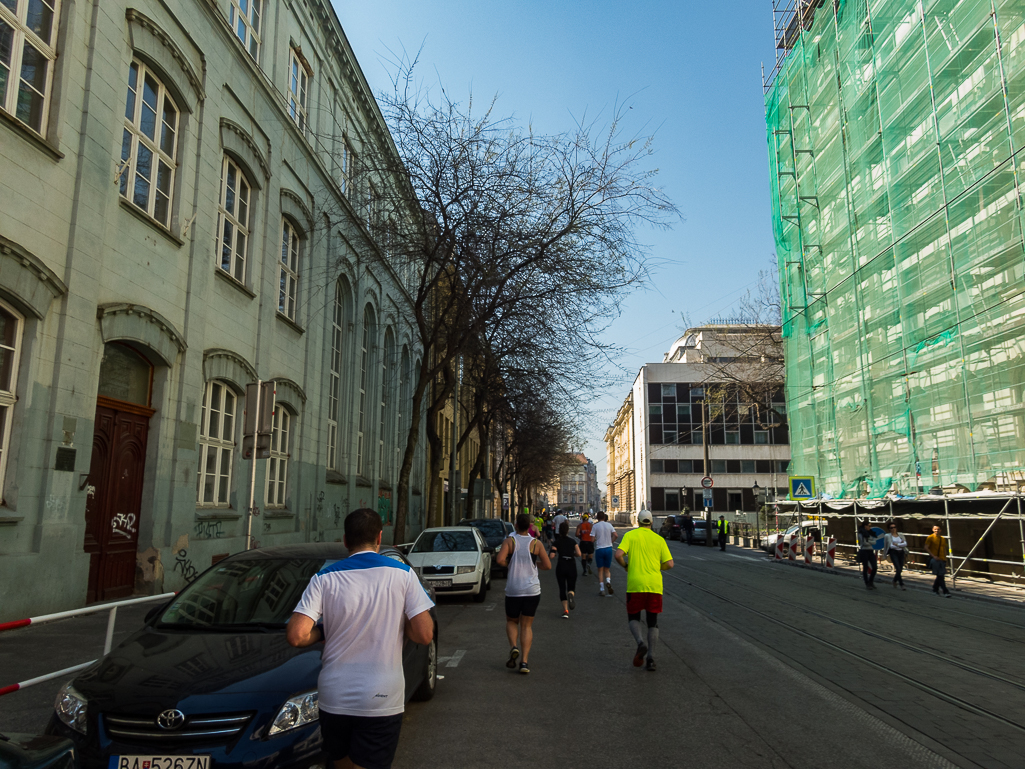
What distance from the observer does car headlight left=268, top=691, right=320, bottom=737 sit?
3.98 meters

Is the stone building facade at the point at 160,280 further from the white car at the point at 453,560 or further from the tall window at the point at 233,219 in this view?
the white car at the point at 453,560

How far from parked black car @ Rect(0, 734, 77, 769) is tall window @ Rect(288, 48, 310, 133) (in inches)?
703

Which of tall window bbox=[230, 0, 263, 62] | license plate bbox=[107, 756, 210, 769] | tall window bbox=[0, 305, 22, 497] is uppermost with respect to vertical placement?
tall window bbox=[230, 0, 263, 62]

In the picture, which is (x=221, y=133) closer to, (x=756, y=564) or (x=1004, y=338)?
(x=1004, y=338)

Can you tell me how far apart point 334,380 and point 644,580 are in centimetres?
1709

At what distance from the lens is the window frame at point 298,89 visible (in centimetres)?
1891

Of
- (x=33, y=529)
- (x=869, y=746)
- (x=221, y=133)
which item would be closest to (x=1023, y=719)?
(x=869, y=746)

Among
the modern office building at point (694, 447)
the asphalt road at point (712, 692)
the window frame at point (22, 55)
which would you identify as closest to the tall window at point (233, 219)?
the window frame at point (22, 55)

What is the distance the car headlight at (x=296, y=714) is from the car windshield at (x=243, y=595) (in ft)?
3.40

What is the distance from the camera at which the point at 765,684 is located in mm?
7203

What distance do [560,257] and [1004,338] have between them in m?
10.6

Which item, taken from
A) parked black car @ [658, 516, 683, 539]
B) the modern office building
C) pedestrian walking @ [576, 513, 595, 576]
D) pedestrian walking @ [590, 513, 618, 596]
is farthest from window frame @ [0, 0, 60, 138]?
the modern office building

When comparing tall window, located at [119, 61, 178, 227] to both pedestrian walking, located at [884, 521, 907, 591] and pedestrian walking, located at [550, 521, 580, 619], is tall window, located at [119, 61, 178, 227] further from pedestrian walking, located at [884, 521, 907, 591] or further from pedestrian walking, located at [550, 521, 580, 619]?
pedestrian walking, located at [884, 521, 907, 591]

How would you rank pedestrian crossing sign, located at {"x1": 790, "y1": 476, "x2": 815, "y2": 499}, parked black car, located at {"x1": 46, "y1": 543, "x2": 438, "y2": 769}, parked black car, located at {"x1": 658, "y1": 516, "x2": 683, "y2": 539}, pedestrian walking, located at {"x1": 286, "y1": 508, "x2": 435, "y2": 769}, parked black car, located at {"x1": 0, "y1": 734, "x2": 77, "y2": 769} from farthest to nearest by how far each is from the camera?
parked black car, located at {"x1": 658, "y1": 516, "x2": 683, "y2": 539} < pedestrian crossing sign, located at {"x1": 790, "y1": 476, "x2": 815, "y2": 499} < parked black car, located at {"x1": 46, "y1": 543, "x2": 438, "y2": 769} < pedestrian walking, located at {"x1": 286, "y1": 508, "x2": 435, "y2": 769} < parked black car, located at {"x1": 0, "y1": 734, "x2": 77, "y2": 769}
